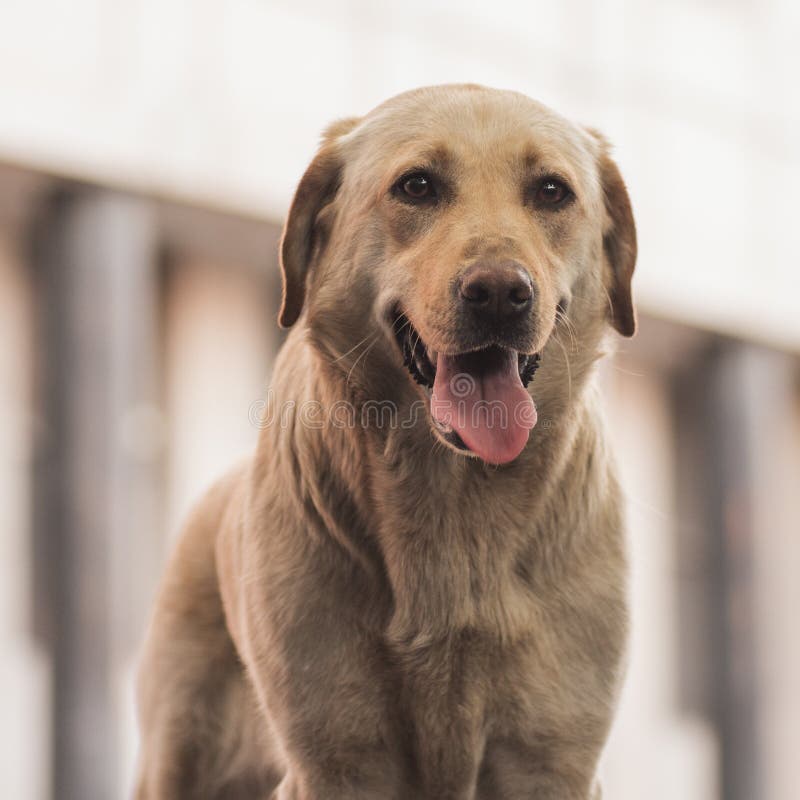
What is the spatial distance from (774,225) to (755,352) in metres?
0.97

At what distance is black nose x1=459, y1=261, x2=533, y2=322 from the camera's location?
2.15 m

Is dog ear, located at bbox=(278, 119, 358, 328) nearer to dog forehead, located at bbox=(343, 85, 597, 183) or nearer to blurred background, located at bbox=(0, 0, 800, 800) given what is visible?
dog forehead, located at bbox=(343, 85, 597, 183)

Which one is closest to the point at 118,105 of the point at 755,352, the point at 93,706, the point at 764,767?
the point at 93,706

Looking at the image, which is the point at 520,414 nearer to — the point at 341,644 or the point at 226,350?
the point at 341,644

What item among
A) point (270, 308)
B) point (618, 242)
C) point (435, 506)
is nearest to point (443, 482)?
point (435, 506)

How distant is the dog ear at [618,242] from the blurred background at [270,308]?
4313 millimetres

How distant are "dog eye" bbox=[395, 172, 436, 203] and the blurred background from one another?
180 inches

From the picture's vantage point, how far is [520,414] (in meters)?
2.27

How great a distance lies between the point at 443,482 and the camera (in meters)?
2.49

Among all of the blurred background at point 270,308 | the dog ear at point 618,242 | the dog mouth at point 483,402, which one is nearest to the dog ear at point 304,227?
the dog mouth at point 483,402

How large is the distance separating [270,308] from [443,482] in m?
5.59
